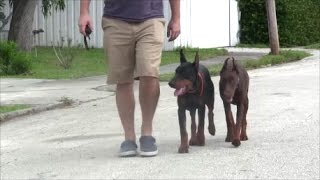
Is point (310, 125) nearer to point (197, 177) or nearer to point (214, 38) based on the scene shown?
point (197, 177)

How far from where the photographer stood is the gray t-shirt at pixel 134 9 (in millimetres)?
5984

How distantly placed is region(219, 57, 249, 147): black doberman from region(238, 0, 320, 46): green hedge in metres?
20.8

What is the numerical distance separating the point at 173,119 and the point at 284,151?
2542 mm

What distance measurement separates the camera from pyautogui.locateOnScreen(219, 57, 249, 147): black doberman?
6.37 metres

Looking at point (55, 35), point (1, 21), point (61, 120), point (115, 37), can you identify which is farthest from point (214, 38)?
point (115, 37)

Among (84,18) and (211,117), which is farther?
(211,117)

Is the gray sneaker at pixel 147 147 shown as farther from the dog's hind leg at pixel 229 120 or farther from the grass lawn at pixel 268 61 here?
the grass lawn at pixel 268 61

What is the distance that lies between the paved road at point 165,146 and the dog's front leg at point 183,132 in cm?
7

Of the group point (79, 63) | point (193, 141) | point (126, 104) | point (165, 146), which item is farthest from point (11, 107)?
point (79, 63)

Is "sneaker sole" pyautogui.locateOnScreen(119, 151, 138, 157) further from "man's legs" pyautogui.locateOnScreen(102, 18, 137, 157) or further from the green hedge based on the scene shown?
the green hedge

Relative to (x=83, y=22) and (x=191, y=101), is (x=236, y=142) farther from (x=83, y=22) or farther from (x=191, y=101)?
(x=83, y=22)

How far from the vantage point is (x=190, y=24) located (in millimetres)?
25188

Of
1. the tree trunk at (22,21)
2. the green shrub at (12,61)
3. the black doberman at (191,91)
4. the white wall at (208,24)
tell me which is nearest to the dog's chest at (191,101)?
the black doberman at (191,91)

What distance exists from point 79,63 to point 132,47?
1326 cm
